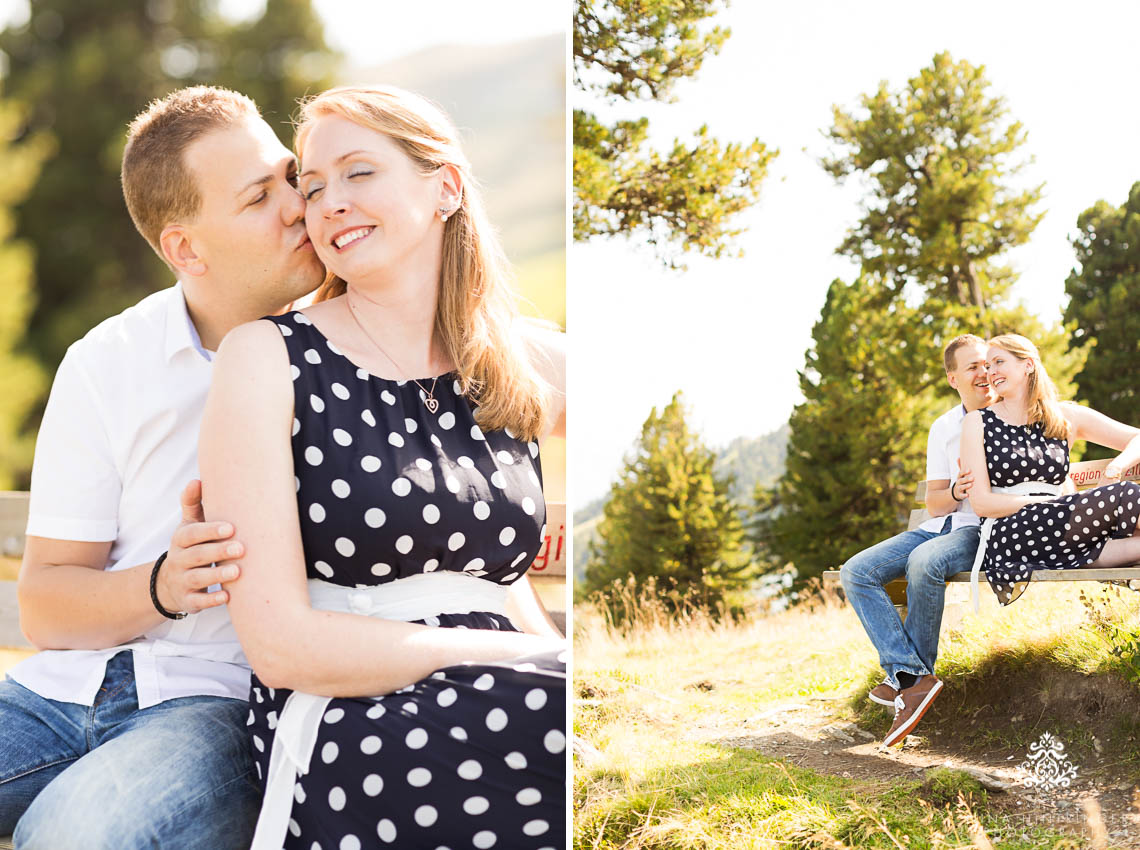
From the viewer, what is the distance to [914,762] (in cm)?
208

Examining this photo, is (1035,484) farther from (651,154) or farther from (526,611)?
(651,154)

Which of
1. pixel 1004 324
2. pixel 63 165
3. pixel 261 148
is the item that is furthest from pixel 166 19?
pixel 1004 324

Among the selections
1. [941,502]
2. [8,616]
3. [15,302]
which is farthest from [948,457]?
[15,302]

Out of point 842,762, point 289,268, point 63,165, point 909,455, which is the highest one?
point 63,165

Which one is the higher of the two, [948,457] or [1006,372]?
[1006,372]

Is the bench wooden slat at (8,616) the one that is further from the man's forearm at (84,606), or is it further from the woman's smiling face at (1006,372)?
the woman's smiling face at (1006,372)

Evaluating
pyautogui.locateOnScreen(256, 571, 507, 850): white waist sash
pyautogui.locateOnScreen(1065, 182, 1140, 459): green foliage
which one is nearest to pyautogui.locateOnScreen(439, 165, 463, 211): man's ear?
pyautogui.locateOnScreen(256, 571, 507, 850): white waist sash

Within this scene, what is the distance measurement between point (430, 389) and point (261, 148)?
664 mm

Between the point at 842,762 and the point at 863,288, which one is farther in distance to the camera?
the point at 863,288

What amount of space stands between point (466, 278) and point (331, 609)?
696mm

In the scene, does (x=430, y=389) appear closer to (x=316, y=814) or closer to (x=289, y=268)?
(x=289, y=268)

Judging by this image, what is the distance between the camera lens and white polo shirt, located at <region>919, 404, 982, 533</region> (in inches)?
83.7

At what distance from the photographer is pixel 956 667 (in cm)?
207

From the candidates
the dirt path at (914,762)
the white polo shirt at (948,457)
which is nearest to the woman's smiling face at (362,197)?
the white polo shirt at (948,457)
